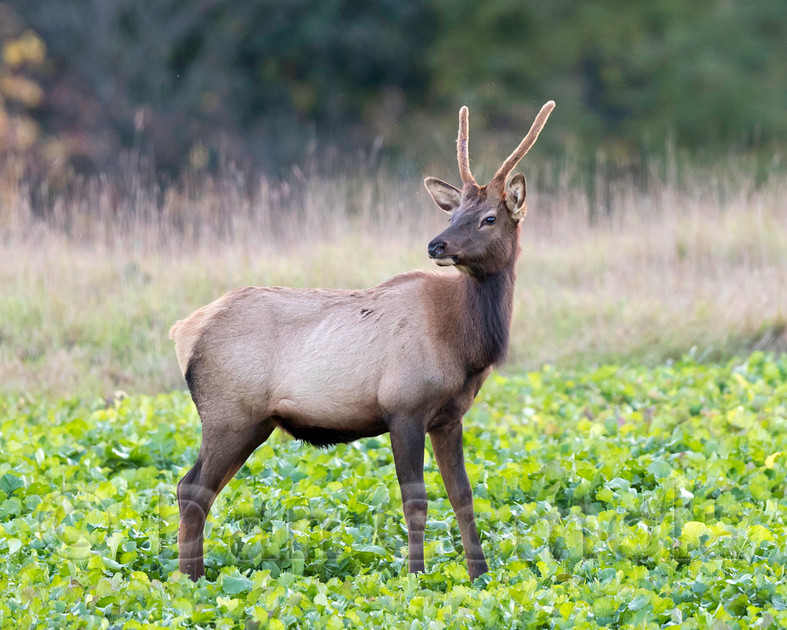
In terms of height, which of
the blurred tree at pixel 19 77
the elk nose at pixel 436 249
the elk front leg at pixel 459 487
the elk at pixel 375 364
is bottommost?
the elk front leg at pixel 459 487

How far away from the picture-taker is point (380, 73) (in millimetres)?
23094

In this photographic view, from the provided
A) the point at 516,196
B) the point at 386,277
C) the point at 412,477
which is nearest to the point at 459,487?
the point at 412,477

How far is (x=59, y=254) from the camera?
987cm

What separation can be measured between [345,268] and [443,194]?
5.23m

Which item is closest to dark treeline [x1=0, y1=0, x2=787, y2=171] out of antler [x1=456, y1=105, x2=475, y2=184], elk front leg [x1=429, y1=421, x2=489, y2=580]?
antler [x1=456, y1=105, x2=475, y2=184]

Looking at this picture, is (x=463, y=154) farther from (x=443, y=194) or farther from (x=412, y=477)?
(x=412, y=477)

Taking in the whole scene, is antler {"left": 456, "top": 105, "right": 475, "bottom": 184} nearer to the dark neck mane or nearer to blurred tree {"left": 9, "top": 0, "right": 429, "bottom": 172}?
the dark neck mane

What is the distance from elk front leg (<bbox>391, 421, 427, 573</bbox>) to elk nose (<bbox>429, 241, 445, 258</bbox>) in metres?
0.67

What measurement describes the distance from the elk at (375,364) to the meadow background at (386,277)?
1.28ft

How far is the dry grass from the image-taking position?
892cm

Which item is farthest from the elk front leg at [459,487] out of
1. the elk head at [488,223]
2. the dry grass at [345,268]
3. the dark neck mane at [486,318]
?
the dry grass at [345,268]

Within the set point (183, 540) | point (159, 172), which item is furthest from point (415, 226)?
point (159, 172)

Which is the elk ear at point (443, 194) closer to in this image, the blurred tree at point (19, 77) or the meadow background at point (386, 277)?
the meadow background at point (386, 277)

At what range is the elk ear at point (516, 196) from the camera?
14.6 feet
